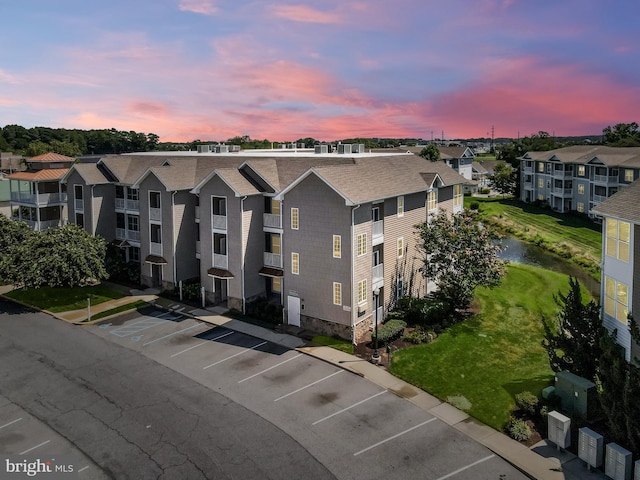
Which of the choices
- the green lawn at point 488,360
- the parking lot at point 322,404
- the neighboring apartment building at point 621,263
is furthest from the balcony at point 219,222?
the neighboring apartment building at point 621,263

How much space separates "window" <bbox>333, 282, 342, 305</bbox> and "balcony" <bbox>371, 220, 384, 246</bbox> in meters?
3.92

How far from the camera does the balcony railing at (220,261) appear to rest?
37.4m

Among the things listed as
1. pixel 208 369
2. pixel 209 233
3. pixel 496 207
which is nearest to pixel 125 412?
pixel 208 369

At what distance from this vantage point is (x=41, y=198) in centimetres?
5147

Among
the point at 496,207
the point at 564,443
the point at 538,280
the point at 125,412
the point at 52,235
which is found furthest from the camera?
the point at 496,207

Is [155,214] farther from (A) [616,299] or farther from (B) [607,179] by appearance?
(B) [607,179]

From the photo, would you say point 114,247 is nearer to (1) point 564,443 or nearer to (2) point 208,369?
(2) point 208,369

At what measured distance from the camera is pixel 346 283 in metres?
31.2

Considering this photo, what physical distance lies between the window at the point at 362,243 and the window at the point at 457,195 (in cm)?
1712

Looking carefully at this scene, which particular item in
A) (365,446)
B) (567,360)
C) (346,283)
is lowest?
(365,446)

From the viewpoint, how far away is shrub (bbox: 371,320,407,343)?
30.8 metres

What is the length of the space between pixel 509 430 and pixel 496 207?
74.3 m

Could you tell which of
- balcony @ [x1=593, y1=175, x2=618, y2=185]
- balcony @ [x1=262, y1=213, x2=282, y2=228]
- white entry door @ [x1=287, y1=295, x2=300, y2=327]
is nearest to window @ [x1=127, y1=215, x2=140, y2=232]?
balcony @ [x1=262, y1=213, x2=282, y2=228]

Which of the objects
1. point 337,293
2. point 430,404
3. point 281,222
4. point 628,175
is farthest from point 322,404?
point 628,175
